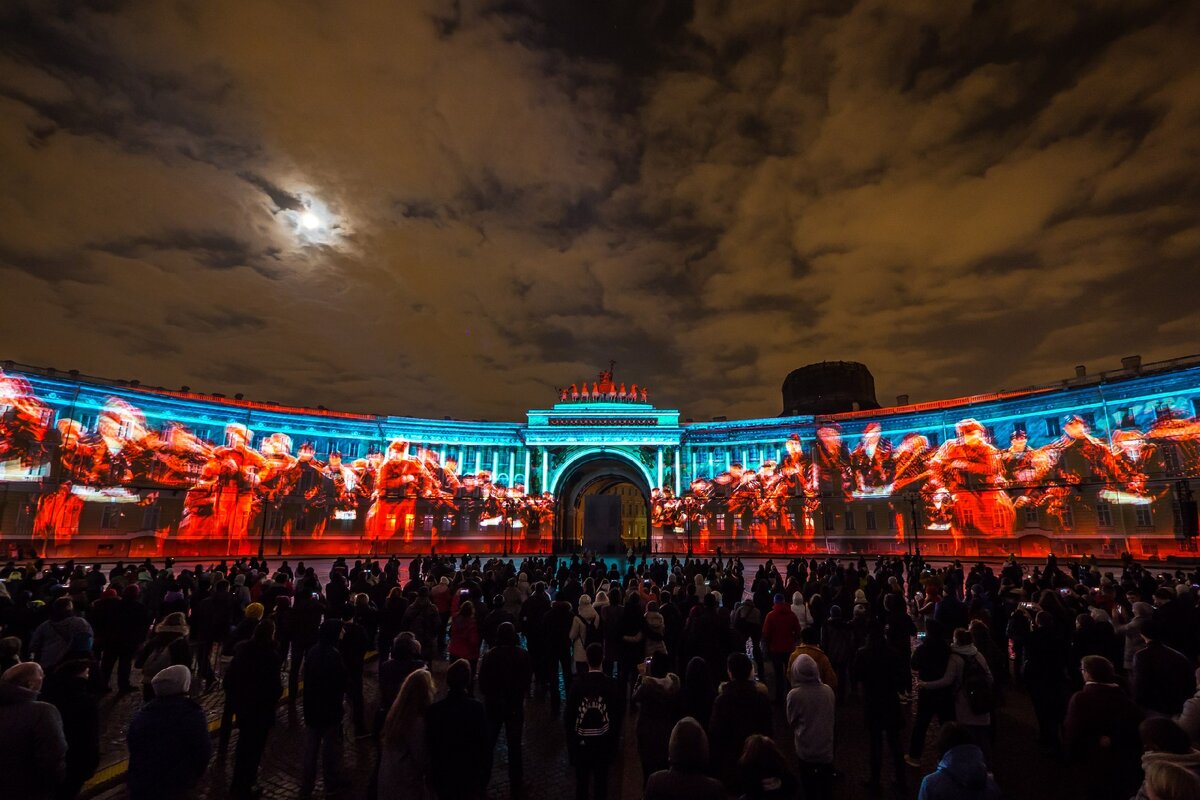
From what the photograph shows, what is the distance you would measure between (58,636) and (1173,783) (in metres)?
13.2

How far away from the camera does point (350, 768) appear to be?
7.98 meters

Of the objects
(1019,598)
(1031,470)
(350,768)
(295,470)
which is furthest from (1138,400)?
(295,470)

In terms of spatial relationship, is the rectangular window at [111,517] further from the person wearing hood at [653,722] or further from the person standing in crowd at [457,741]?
the person wearing hood at [653,722]

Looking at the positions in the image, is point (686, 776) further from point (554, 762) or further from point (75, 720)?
point (75, 720)

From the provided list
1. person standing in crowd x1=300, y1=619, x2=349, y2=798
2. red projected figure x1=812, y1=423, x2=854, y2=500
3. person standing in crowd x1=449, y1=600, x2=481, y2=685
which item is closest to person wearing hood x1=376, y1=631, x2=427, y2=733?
person standing in crowd x1=300, y1=619, x2=349, y2=798

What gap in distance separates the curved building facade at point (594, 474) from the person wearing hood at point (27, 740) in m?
41.1

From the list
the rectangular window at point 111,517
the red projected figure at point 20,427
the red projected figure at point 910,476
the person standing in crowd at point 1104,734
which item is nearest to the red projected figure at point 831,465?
the red projected figure at point 910,476

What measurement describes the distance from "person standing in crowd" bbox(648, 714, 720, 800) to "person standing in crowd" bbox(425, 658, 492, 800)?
1913 millimetres

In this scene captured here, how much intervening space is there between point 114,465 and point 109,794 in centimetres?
5141

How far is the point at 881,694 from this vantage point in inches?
298

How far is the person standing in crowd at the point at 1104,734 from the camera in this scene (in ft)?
18.9

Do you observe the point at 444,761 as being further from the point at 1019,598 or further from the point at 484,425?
the point at 484,425

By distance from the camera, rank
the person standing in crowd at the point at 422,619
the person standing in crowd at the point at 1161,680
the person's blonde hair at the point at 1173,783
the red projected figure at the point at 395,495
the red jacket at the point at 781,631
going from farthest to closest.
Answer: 1. the red projected figure at the point at 395,495
2. the person standing in crowd at the point at 422,619
3. the red jacket at the point at 781,631
4. the person standing in crowd at the point at 1161,680
5. the person's blonde hair at the point at 1173,783

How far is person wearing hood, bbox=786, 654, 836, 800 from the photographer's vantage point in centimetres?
607
